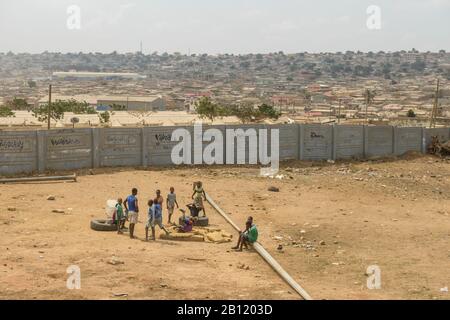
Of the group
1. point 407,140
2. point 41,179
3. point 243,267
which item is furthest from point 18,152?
point 407,140

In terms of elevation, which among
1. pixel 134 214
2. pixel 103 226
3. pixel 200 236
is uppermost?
pixel 134 214

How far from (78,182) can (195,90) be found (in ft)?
505

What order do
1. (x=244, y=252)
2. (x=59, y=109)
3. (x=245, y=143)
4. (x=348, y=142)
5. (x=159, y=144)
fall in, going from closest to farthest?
(x=244, y=252) < (x=159, y=144) < (x=245, y=143) < (x=348, y=142) < (x=59, y=109)

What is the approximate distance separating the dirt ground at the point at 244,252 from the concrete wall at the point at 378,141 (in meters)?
4.81

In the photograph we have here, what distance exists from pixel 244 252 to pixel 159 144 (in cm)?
1134

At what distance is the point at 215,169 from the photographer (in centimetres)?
2377

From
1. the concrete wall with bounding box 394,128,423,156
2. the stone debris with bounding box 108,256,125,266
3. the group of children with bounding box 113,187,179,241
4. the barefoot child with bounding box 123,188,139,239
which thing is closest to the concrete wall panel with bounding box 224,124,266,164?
the concrete wall with bounding box 394,128,423,156

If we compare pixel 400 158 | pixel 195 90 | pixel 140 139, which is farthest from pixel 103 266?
pixel 195 90

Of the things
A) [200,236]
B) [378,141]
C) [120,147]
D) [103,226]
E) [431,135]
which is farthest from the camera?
[431,135]

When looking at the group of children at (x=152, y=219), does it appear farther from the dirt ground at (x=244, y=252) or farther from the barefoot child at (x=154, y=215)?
the dirt ground at (x=244, y=252)

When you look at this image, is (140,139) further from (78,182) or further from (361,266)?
(361,266)

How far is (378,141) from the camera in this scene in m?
28.0

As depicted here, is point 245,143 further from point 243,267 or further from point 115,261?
point 115,261

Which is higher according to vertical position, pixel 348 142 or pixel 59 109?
pixel 59 109
